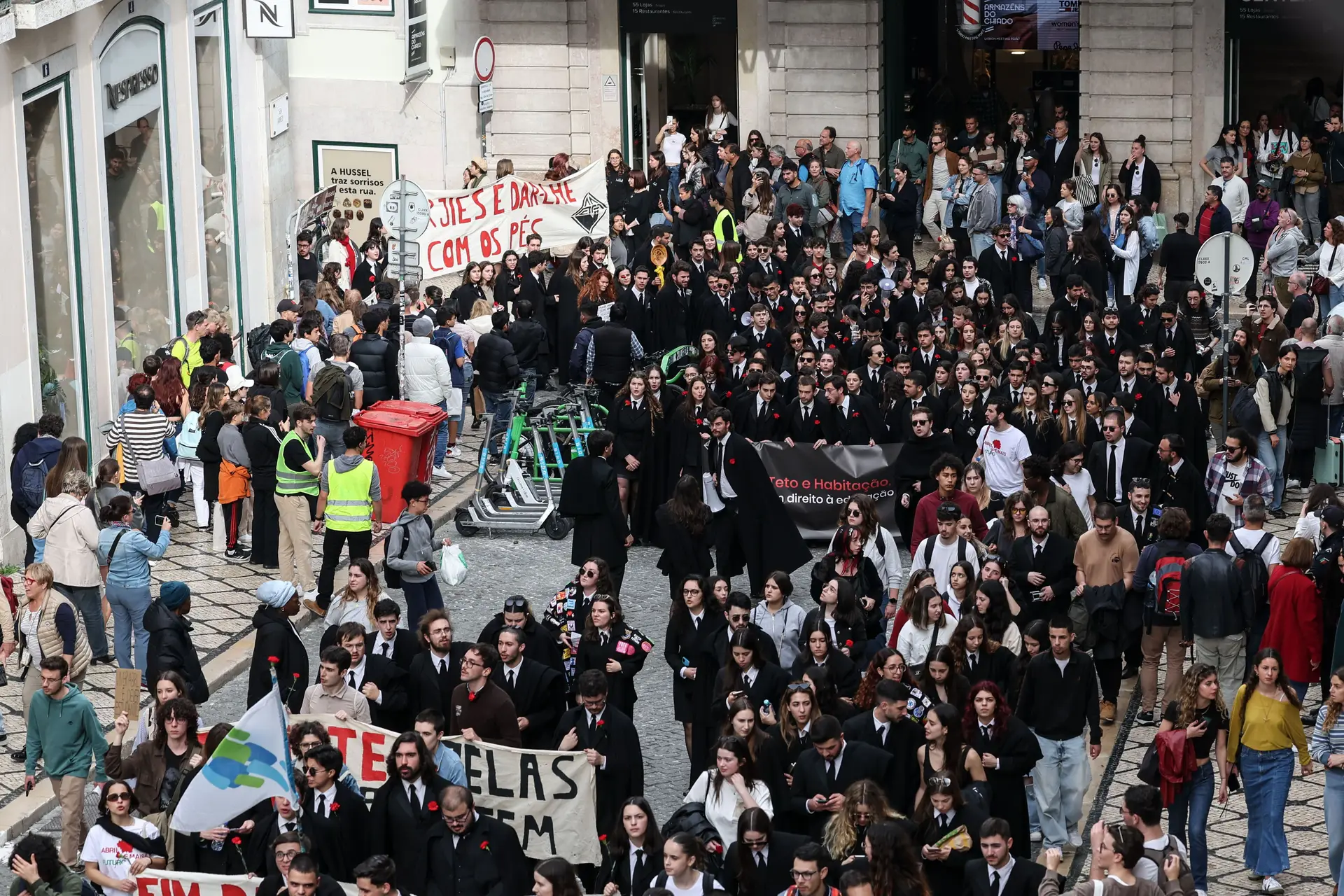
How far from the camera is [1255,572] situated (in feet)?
50.1

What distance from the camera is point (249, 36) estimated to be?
27.7m

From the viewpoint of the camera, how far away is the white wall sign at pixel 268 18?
27.5 metres

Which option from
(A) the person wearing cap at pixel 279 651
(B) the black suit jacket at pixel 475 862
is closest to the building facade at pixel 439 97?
(A) the person wearing cap at pixel 279 651

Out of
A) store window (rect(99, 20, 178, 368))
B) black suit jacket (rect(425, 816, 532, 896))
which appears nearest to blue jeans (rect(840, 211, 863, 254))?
store window (rect(99, 20, 178, 368))

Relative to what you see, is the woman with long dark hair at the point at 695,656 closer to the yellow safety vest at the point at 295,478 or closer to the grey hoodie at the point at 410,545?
the grey hoodie at the point at 410,545

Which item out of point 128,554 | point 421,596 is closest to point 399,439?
point 421,596

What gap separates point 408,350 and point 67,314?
3.36 m

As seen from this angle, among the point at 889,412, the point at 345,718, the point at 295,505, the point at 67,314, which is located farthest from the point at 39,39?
the point at 345,718

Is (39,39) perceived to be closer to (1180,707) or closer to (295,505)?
(295,505)

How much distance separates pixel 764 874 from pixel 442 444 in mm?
11518

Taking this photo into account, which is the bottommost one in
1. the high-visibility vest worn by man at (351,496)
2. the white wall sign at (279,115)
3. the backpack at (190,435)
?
the high-visibility vest worn by man at (351,496)

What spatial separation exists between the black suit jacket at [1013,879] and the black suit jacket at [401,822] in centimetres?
269

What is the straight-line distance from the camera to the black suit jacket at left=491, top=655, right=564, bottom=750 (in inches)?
540

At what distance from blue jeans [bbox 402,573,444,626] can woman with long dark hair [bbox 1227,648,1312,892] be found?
5908mm
